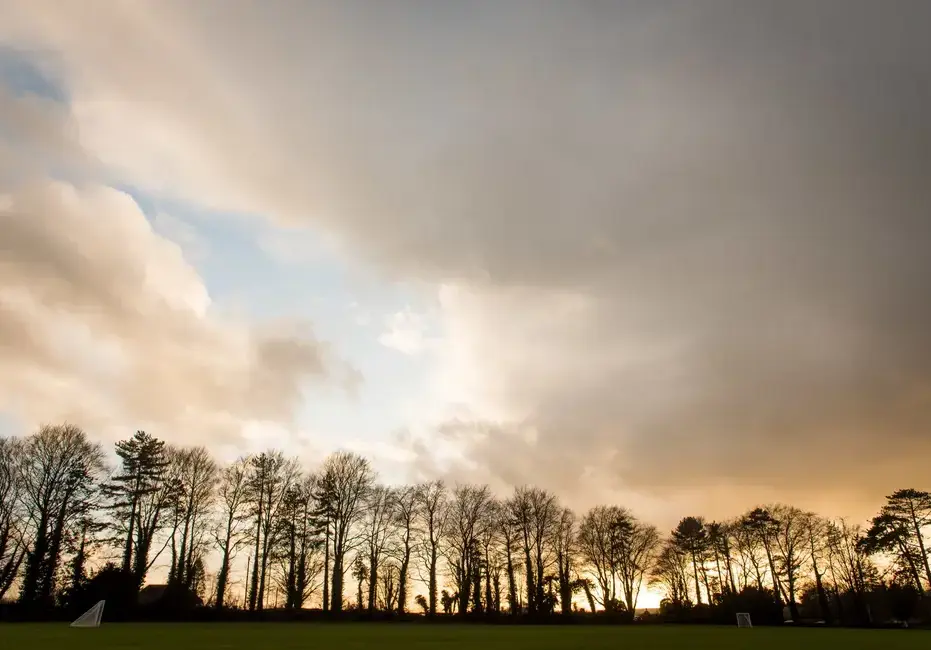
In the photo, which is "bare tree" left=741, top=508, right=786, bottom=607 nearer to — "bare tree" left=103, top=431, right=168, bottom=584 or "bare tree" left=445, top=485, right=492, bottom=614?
"bare tree" left=445, top=485, right=492, bottom=614

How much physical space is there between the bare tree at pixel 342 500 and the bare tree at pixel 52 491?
73.6ft

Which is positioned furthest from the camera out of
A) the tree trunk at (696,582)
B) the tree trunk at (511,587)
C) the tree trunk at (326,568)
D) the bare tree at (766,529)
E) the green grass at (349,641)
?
the tree trunk at (696,582)

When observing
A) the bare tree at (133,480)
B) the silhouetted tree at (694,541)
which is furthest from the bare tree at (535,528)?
the bare tree at (133,480)

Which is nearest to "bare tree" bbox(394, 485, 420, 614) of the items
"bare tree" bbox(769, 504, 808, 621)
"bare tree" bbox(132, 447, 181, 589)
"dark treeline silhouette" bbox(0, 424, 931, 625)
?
"dark treeline silhouette" bbox(0, 424, 931, 625)

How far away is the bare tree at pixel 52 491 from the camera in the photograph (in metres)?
47.1

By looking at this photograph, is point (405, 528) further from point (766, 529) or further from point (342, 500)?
point (766, 529)

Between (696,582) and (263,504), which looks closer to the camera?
(263,504)

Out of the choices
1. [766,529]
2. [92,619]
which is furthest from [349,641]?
[766,529]

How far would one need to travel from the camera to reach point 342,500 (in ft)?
213

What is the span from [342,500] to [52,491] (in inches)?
1059

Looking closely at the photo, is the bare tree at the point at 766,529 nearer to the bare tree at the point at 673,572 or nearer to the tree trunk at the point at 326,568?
the bare tree at the point at 673,572

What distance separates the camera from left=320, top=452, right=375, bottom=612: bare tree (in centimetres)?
6075

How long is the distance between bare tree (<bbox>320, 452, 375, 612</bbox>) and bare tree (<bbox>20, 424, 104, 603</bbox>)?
2243 centimetres

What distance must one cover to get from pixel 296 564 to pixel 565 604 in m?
34.9
